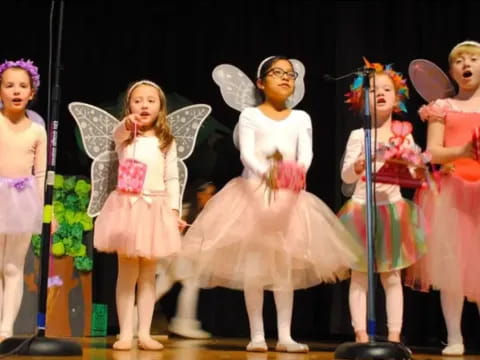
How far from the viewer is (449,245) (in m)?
3.49

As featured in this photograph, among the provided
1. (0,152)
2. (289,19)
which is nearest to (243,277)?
(0,152)

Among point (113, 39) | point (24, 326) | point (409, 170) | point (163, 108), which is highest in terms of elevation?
point (113, 39)

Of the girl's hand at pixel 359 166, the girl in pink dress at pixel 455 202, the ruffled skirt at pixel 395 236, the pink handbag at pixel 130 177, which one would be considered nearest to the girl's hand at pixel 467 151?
the girl in pink dress at pixel 455 202

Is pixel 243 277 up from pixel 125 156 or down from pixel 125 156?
down

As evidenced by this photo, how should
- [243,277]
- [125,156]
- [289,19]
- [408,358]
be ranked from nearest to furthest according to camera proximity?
[408,358]
[243,277]
[125,156]
[289,19]

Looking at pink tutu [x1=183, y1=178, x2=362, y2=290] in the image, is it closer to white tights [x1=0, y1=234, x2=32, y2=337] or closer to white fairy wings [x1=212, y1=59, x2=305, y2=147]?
white fairy wings [x1=212, y1=59, x2=305, y2=147]

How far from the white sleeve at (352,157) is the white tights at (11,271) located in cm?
141

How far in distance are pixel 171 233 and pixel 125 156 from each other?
1.34 feet

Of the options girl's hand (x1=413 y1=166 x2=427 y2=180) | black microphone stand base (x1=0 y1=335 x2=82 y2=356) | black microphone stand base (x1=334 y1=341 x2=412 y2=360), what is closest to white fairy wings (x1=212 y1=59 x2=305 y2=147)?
girl's hand (x1=413 y1=166 x2=427 y2=180)

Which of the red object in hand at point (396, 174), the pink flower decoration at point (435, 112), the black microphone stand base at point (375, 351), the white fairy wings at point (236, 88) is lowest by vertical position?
the black microphone stand base at point (375, 351)

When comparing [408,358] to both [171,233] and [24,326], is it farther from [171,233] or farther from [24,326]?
[24,326]

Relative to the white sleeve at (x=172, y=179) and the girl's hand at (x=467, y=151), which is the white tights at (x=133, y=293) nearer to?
the white sleeve at (x=172, y=179)

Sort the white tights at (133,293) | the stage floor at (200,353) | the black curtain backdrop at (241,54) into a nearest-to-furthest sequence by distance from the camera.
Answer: the stage floor at (200,353), the white tights at (133,293), the black curtain backdrop at (241,54)

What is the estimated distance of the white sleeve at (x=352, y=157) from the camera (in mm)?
3568
